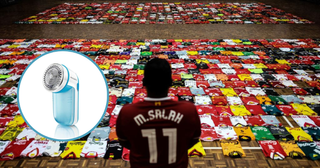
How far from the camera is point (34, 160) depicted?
1.81 meters

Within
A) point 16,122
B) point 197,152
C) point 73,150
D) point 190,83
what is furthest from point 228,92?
point 16,122

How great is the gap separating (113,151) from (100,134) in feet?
0.90

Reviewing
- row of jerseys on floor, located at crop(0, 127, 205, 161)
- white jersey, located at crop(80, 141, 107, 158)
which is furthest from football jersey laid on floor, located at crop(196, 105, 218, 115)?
white jersey, located at crop(80, 141, 107, 158)

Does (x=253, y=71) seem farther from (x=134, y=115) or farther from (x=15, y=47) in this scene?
(x=15, y=47)

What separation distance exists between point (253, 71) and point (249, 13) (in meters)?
4.55

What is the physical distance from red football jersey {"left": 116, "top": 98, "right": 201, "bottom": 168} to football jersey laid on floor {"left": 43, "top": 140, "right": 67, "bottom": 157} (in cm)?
128

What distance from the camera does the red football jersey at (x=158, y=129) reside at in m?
0.81

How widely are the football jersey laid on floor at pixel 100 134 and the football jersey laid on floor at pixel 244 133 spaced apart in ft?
4.08

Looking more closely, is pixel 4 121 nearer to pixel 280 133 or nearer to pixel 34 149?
pixel 34 149

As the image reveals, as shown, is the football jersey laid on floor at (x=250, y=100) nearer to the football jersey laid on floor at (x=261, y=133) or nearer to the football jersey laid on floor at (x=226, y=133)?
the football jersey laid on floor at (x=261, y=133)

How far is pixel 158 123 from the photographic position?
31.9 inches

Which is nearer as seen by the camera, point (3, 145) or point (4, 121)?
point (3, 145)

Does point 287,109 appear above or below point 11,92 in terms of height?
below

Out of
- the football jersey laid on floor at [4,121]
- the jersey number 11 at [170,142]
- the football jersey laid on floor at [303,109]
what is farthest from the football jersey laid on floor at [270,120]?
the football jersey laid on floor at [4,121]
